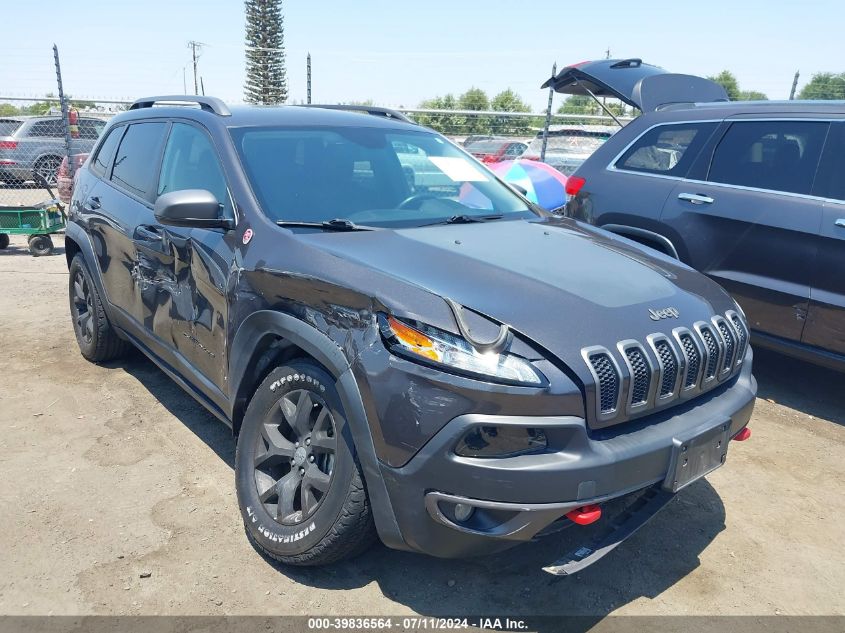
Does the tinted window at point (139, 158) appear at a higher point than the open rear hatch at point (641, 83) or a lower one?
lower

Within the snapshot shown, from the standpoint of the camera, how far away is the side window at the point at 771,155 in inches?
168

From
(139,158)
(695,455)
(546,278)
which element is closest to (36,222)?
(139,158)

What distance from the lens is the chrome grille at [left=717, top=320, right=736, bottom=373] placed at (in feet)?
8.75

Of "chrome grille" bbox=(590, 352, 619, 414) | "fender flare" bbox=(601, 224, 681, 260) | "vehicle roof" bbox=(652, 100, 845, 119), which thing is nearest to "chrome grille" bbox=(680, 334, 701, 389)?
"chrome grille" bbox=(590, 352, 619, 414)

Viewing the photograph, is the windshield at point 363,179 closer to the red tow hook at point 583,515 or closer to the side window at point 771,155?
the red tow hook at point 583,515

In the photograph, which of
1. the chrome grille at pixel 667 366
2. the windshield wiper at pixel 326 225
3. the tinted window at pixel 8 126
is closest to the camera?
the chrome grille at pixel 667 366

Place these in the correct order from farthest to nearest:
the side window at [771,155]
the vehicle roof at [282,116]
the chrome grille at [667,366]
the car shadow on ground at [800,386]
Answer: the car shadow on ground at [800,386]
the side window at [771,155]
the vehicle roof at [282,116]
the chrome grille at [667,366]

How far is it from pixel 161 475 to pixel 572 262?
2.23 metres

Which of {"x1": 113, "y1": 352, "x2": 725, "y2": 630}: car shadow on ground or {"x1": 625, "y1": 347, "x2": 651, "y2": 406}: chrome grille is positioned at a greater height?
{"x1": 625, "y1": 347, "x2": 651, "y2": 406}: chrome grille

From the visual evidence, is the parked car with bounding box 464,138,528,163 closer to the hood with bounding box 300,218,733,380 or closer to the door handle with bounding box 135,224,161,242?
the door handle with bounding box 135,224,161,242

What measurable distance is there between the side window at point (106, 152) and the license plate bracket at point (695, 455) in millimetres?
3850

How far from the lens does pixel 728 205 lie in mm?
4492

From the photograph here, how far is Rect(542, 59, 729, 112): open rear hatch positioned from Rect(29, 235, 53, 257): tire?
22.6 ft

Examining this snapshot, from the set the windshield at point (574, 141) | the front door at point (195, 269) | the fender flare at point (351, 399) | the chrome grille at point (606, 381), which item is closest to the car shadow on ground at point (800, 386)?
the chrome grille at point (606, 381)
